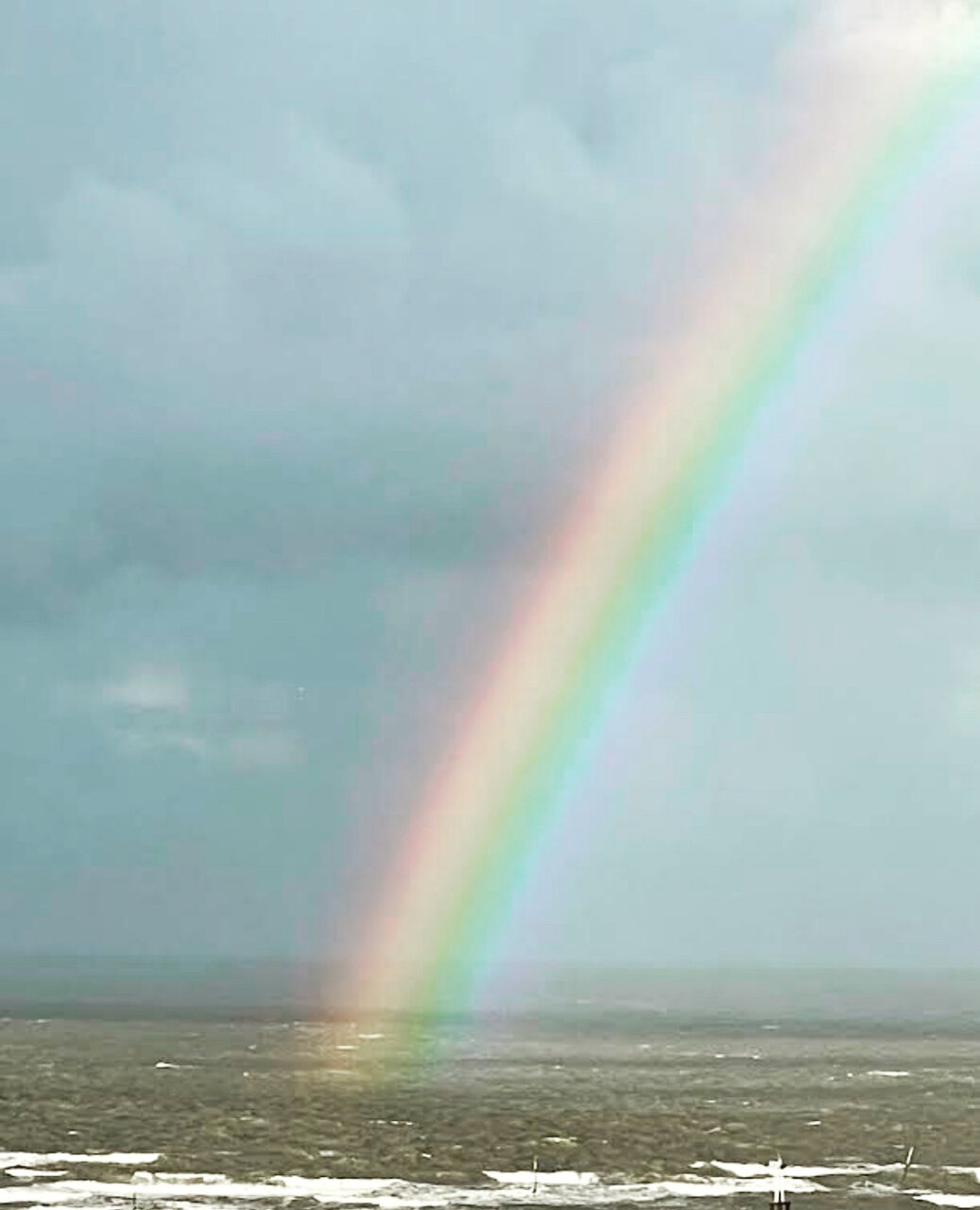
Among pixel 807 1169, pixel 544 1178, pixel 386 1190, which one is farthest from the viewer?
pixel 807 1169

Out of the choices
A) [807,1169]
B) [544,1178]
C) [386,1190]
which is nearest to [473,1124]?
[544,1178]

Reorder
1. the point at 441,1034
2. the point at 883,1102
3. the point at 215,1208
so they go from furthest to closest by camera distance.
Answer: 1. the point at 441,1034
2. the point at 883,1102
3. the point at 215,1208

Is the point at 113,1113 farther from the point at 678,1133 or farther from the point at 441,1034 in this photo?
the point at 441,1034

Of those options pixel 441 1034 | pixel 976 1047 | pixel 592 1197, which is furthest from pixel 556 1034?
pixel 592 1197

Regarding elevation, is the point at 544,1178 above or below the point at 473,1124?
below

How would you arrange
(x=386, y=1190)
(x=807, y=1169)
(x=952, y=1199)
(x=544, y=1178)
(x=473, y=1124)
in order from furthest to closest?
(x=473, y=1124) → (x=807, y=1169) → (x=544, y=1178) → (x=386, y=1190) → (x=952, y=1199)

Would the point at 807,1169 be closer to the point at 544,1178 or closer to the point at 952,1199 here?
the point at 952,1199

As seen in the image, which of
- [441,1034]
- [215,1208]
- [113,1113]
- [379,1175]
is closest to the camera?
[215,1208]

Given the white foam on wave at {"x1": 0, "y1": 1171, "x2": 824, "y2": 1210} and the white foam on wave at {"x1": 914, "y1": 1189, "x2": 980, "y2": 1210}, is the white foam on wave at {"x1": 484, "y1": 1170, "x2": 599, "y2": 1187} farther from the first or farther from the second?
the white foam on wave at {"x1": 914, "y1": 1189, "x2": 980, "y2": 1210}

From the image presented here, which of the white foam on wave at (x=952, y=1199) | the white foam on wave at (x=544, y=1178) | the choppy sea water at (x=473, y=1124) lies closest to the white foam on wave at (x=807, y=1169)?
the choppy sea water at (x=473, y=1124)

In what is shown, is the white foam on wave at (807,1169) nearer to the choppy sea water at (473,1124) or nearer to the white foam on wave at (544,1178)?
the choppy sea water at (473,1124)

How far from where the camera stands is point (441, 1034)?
5910 inches

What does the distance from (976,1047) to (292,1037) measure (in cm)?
5449

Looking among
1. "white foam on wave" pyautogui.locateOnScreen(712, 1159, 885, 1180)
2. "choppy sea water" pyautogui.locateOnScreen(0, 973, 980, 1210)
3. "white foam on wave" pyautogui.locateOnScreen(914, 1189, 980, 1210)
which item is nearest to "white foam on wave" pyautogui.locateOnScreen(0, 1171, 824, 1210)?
"choppy sea water" pyautogui.locateOnScreen(0, 973, 980, 1210)
